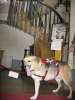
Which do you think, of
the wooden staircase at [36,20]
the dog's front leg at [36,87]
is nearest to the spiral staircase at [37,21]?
the wooden staircase at [36,20]

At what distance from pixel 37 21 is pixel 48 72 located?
9.5 inches

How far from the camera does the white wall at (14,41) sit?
1.12 meters

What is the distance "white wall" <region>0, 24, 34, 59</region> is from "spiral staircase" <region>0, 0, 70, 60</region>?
0.02m

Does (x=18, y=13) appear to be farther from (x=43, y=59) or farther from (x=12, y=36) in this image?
(x=43, y=59)

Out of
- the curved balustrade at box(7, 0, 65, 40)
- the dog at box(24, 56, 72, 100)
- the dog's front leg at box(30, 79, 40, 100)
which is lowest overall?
the dog's front leg at box(30, 79, 40, 100)

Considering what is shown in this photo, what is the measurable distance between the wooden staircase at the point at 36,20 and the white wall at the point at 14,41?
0.08 ft

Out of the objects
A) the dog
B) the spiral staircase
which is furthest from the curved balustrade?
the dog

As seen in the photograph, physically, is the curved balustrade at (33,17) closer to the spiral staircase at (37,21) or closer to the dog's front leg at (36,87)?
the spiral staircase at (37,21)

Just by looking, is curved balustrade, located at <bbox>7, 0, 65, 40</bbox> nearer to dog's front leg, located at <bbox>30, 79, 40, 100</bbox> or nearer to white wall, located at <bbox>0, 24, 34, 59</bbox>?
white wall, located at <bbox>0, 24, 34, 59</bbox>

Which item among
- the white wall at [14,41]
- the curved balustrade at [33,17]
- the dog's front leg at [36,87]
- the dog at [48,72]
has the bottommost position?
the dog's front leg at [36,87]

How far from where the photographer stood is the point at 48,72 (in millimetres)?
1125

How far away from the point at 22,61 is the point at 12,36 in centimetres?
13

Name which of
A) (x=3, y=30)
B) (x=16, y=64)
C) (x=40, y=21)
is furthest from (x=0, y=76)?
(x=40, y=21)

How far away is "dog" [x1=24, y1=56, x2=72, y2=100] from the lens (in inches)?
43.5
